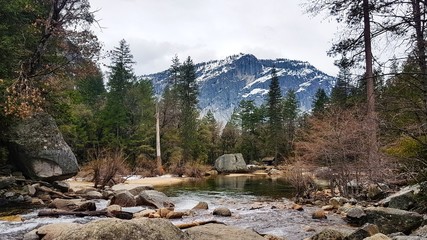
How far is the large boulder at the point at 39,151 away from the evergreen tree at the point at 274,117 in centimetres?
3822

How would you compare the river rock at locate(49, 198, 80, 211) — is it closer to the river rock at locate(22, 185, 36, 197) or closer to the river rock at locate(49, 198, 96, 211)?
the river rock at locate(49, 198, 96, 211)

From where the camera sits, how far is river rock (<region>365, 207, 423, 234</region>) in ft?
23.1

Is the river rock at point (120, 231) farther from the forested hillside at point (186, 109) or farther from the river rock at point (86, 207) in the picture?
the river rock at point (86, 207)

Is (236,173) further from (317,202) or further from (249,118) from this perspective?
(317,202)

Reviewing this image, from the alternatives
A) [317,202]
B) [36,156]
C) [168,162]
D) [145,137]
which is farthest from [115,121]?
[317,202]

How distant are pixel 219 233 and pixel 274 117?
157 feet

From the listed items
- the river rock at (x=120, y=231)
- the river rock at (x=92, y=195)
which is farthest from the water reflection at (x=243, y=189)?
the river rock at (x=120, y=231)

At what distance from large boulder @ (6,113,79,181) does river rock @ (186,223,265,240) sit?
10200mm

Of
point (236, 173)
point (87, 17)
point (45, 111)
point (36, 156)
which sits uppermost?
point (87, 17)

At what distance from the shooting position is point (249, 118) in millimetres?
55500

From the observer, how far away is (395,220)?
24.2 feet

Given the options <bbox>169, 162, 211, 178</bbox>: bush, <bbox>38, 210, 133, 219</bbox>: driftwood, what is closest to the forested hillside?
<bbox>169, 162, 211, 178</bbox>: bush

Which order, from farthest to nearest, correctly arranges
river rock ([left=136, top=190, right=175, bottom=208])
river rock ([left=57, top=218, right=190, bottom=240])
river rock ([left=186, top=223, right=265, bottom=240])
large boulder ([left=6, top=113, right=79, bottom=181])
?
large boulder ([left=6, top=113, right=79, bottom=181])
river rock ([left=136, top=190, right=175, bottom=208])
river rock ([left=186, top=223, right=265, bottom=240])
river rock ([left=57, top=218, right=190, bottom=240])

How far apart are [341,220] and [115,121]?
93.1 feet
